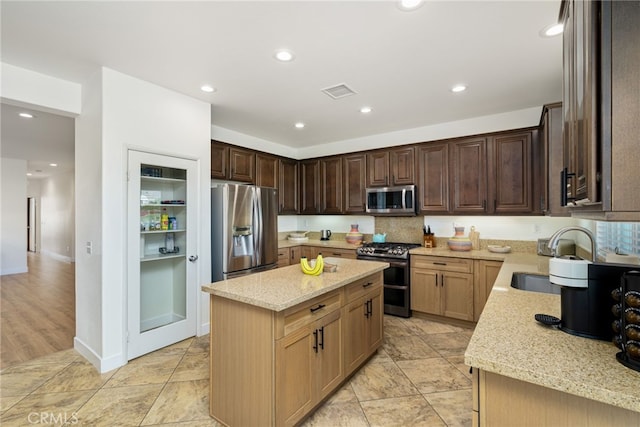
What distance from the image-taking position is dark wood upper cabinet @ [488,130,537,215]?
3.52 meters

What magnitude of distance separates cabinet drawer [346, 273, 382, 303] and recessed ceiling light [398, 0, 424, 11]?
1950mm

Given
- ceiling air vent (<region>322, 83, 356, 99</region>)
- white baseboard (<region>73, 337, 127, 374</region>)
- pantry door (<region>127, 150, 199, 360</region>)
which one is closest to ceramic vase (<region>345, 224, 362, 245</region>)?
ceiling air vent (<region>322, 83, 356, 99</region>)

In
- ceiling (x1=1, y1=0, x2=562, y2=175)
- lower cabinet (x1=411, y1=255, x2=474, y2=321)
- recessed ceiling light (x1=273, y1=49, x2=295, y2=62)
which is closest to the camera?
ceiling (x1=1, y1=0, x2=562, y2=175)

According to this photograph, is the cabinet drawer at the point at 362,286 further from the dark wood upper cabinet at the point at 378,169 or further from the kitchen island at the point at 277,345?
the dark wood upper cabinet at the point at 378,169

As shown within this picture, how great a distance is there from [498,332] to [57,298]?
6.30 meters

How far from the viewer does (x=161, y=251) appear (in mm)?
3275

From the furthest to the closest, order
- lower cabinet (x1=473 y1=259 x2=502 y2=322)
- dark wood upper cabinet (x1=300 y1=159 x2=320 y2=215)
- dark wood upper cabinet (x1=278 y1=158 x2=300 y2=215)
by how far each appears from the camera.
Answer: dark wood upper cabinet (x1=300 y1=159 x2=320 y2=215)
dark wood upper cabinet (x1=278 y1=158 x2=300 y2=215)
lower cabinet (x1=473 y1=259 x2=502 y2=322)

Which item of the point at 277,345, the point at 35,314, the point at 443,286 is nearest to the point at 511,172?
the point at 443,286

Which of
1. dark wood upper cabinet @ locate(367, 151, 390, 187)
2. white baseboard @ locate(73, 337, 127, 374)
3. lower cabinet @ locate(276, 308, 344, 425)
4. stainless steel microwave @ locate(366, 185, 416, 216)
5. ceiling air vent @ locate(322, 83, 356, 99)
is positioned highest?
ceiling air vent @ locate(322, 83, 356, 99)

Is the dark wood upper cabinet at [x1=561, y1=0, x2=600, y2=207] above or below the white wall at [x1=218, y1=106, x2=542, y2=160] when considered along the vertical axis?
below

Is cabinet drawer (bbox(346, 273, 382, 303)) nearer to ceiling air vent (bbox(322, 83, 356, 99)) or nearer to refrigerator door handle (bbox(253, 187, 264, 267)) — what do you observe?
refrigerator door handle (bbox(253, 187, 264, 267))

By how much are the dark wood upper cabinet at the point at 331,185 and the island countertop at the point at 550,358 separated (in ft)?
11.9

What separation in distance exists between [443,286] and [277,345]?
8.96ft

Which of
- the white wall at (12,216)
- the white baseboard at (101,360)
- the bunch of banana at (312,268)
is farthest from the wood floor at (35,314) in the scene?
the bunch of banana at (312,268)
